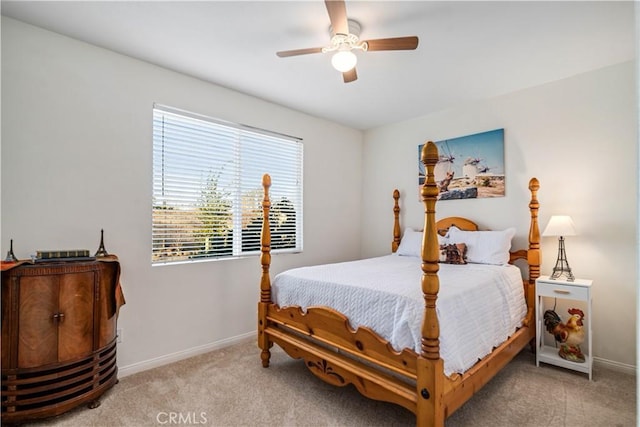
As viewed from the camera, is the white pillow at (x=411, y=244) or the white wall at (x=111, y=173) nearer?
the white wall at (x=111, y=173)

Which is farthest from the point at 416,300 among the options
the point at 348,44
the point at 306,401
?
the point at 348,44

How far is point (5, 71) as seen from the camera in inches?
82.6

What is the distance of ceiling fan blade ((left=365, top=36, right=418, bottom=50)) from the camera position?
1.90m

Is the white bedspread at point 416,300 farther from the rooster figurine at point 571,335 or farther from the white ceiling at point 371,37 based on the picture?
the white ceiling at point 371,37

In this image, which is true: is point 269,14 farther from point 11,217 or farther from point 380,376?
point 380,376

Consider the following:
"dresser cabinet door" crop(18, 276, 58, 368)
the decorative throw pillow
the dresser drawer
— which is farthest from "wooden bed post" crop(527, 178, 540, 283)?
"dresser cabinet door" crop(18, 276, 58, 368)

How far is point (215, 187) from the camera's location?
3137mm

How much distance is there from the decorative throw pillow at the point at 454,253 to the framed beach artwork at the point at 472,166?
0.72 m

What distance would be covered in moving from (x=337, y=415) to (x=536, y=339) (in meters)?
1.92

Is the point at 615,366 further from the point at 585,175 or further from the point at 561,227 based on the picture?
the point at 585,175

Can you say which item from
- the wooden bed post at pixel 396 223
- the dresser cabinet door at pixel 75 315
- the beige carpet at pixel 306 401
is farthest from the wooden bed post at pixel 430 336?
the wooden bed post at pixel 396 223

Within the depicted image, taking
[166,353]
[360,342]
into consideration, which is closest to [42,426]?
[166,353]

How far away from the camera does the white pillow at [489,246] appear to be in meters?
3.00

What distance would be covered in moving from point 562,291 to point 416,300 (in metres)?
1.68
